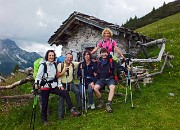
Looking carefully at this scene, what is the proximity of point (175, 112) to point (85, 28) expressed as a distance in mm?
13216

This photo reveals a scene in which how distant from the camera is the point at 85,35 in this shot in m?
24.2

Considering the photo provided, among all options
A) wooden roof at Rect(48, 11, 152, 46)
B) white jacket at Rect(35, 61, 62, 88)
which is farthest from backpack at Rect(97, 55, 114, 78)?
wooden roof at Rect(48, 11, 152, 46)

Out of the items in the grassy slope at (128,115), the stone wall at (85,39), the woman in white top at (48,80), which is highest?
A: the stone wall at (85,39)

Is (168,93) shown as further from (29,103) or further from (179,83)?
(29,103)

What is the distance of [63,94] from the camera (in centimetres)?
1222

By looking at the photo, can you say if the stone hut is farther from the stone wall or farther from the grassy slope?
the grassy slope

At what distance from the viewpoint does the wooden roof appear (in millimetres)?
22484

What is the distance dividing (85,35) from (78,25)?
1027 millimetres

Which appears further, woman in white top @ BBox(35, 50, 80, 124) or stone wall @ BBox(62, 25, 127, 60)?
stone wall @ BBox(62, 25, 127, 60)

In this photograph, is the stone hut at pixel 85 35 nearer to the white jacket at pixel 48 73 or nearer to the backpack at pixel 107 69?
the backpack at pixel 107 69

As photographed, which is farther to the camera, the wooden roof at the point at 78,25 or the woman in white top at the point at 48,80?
the wooden roof at the point at 78,25

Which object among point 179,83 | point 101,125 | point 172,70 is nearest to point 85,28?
point 172,70

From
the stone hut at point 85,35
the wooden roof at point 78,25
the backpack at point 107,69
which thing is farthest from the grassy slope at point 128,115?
the stone hut at point 85,35

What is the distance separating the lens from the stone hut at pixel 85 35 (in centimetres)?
2298
